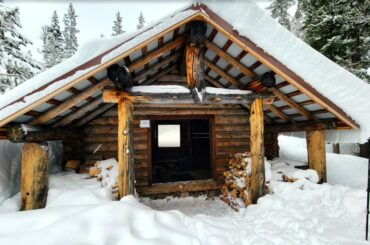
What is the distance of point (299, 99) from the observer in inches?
257

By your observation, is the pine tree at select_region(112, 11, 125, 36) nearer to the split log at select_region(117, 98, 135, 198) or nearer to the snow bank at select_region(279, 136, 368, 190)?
the snow bank at select_region(279, 136, 368, 190)

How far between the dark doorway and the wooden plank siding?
198 inches

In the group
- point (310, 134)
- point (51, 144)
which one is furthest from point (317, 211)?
point (51, 144)

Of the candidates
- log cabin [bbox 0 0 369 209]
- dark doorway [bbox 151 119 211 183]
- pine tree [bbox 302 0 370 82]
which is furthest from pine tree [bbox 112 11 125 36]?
log cabin [bbox 0 0 369 209]

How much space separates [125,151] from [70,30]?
105 ft

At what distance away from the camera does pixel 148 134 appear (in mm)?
8234

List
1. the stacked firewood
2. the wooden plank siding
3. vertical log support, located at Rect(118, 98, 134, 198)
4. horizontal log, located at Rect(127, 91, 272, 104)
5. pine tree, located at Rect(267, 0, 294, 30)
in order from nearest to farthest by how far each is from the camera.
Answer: vertical log support, located at Rect(118, 98, 134, 198), horizontal log, located at Rect(127, 91, 272, 104), the stacked firewood, the wooden plank siding, pine tree, located at Rect(267, 0, 294, 30)

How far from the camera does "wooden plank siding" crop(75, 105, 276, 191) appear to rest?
25.8 ft

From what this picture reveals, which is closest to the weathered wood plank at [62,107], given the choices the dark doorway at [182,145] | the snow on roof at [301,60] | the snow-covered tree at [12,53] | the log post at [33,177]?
the log post at [33,177]

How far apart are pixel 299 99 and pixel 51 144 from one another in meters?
8.06

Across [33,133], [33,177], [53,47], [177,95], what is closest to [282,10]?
[177,95]

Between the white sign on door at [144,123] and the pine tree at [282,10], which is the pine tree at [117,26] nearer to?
the pine tree at [282,10]

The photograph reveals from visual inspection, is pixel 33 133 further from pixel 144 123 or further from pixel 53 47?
pixel 53 47

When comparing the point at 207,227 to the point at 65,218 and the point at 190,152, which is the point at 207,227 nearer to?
the point at 65,218
